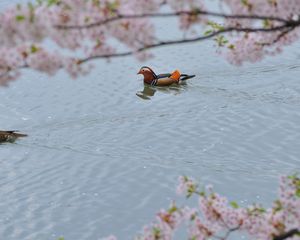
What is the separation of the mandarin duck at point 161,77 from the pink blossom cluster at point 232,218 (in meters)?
13.6

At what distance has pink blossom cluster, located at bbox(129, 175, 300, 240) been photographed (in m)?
5.10

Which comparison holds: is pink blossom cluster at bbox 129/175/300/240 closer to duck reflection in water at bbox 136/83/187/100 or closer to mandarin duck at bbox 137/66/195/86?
duck reflection in water at bbox 136/83/187/100

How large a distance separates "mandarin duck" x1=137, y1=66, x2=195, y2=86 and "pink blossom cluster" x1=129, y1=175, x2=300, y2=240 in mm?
13600

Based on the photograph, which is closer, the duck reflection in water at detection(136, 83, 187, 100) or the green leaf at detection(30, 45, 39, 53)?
the green leaf at detection(30, 45, 39, 53)

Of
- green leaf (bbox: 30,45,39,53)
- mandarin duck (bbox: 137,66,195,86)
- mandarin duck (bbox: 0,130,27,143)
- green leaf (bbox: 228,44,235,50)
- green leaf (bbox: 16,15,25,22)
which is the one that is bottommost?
mandarin duck (bbox: 0,130,27,143)

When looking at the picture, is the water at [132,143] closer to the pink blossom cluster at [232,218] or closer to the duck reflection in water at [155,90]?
the duck reflection in water at [155,90]

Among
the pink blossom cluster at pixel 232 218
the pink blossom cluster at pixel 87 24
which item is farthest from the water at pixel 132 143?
the pink blossom cluster at pixel 87 24

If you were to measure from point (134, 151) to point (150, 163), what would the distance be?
77 cm

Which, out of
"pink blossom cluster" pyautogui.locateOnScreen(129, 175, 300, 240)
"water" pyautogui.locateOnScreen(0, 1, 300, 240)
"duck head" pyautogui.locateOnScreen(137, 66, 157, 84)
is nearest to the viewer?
"pink blossom cluster" pyautogui.locateOnScreen(129, 175, 300, 240)

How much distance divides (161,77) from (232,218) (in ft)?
46.7

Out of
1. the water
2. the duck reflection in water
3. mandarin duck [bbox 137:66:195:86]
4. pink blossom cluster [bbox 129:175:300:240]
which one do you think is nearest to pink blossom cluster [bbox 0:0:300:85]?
pink blossom cluster [bbox 129:175:300:240]

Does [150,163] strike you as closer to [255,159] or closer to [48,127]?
[255,159]

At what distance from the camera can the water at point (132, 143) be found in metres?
11.8

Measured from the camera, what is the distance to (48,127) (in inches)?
636
